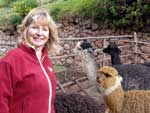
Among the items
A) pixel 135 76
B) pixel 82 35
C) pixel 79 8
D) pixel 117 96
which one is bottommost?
pixel 82 35

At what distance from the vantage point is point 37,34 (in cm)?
232

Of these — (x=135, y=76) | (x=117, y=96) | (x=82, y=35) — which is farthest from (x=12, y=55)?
(x=82, y=35)

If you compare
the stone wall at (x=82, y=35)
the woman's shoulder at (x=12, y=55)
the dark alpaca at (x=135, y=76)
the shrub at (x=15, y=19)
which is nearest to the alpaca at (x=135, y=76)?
the dark alpaca at (x=135, y=76)

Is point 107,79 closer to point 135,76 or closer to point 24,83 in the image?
point 24,83

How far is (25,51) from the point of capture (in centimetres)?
227

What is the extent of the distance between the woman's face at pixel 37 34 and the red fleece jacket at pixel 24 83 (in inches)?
2.3

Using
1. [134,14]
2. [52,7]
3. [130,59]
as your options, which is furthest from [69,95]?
[52,7]

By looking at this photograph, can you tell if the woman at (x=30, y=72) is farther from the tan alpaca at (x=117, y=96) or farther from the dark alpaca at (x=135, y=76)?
the dark alpaca at (x=135, y=76)

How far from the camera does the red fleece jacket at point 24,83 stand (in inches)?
84.0

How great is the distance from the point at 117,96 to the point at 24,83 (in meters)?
1.54

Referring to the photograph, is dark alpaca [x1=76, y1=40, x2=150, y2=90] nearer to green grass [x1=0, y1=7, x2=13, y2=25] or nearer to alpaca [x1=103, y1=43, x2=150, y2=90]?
alpaca [x1=103, y1=43, x2=150, y2=90]

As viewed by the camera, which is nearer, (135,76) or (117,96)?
(117,96)

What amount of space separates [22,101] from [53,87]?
9.0 inches

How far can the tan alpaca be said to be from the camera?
341 centimetres
